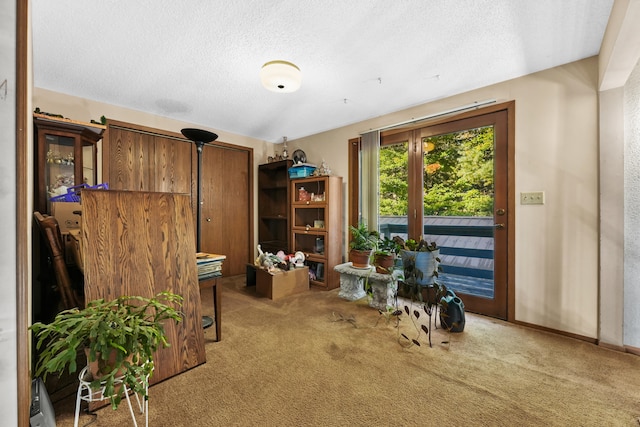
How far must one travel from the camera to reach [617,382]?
1.61 meters

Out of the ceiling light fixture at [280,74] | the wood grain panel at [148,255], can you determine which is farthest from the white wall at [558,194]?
the wood grain panel at [148,255]

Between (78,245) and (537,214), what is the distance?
3484mm

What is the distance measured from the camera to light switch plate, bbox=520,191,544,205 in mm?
2318

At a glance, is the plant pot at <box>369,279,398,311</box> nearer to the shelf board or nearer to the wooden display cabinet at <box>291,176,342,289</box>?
the wooden display cabinet at <box>291,176,342,289</box>

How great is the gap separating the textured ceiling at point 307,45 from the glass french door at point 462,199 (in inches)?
18.0

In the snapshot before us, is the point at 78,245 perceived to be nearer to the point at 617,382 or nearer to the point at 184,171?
the point at 184,171

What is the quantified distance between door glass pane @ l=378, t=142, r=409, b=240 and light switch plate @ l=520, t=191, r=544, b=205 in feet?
3.64

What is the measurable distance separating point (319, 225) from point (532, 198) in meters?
2.34

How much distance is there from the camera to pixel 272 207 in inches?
187

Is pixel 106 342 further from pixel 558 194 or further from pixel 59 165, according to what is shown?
pixel 558 194

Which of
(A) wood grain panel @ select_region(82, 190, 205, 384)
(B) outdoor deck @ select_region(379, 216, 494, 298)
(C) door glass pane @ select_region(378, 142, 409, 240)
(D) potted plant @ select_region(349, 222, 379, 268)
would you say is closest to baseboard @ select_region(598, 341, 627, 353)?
(B) outdoor deck @ select_region(379, 216, 494, 298)

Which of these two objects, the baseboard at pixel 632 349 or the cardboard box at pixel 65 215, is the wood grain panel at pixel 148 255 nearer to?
the cardboard box at pixel 65 215

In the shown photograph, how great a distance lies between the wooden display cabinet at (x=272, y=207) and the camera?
4574 millimetres

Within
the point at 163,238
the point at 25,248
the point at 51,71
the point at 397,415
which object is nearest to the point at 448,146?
the point at 397,415
